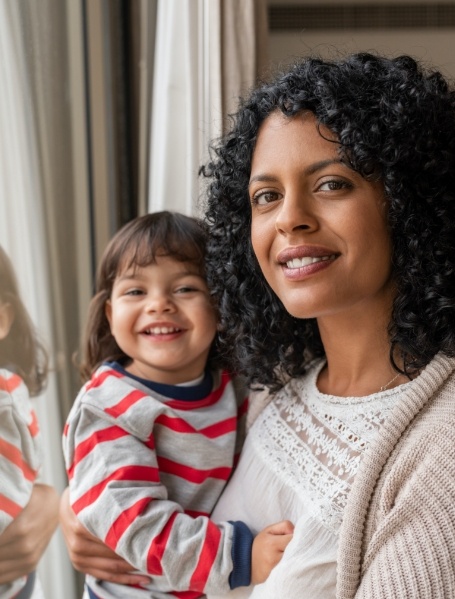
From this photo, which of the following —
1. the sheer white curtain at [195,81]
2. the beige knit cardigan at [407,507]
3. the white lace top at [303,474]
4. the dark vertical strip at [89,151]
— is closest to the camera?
the beige knit cardigan at [407,507]

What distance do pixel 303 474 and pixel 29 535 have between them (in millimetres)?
599

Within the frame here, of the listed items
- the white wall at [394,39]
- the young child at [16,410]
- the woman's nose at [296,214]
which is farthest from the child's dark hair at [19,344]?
the white wall at [394,39]

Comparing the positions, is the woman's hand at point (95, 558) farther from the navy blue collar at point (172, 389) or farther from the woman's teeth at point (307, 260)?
the woman's teeth at point (307, 260)

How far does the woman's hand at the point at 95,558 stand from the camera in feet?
5.05

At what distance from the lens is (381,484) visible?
1.22m

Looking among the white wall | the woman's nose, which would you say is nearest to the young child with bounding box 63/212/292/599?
the woman's nose

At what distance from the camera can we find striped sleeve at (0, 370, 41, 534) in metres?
1.47

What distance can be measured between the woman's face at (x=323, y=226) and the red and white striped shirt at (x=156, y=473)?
39 cm

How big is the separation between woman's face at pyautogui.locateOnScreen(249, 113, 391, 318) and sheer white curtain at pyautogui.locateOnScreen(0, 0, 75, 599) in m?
0.61

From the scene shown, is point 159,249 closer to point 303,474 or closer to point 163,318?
point 163,318

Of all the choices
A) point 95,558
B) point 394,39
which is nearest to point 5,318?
point 95,558

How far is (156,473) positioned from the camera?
→ 1.52 m

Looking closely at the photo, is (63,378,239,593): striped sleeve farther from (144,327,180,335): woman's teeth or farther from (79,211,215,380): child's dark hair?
(79,211,215,380): child's dark hair

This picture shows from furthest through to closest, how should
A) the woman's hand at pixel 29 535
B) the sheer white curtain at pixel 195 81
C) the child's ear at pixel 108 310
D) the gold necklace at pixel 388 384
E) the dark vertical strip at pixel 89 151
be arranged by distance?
the dark vertical strip at pixel 89 151
the sheer white curtain at pixel 195 81
the child's ear at pixel 108 310
the woman's hand at pixel 29 535
the gold necklace at pixel 388 384
